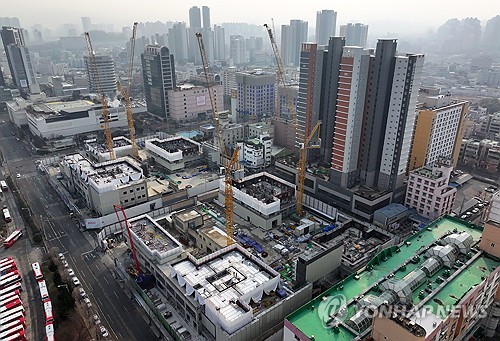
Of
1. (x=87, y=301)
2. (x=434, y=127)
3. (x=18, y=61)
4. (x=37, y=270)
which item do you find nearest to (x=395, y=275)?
(x=87, y=301)

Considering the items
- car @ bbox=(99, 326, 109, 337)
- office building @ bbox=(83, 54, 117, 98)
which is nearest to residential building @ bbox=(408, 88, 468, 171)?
car @ bbox=(99, 326, 109, 337)

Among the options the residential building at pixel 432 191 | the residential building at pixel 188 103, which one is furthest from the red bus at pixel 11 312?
the residential building at pixel 188 103

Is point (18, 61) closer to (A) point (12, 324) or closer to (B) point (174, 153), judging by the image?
(B) point (174, 153)

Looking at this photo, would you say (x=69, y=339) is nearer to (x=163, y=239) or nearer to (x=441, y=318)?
(x=163, y=239)

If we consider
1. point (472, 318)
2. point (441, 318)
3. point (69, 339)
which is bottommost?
point (69, 339)

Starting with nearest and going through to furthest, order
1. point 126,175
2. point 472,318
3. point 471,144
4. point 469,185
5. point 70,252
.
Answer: point 472,318 → point 70,252 → point 126,175 → point 469,185 → point 471,144

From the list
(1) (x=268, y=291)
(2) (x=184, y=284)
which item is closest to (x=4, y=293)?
(2) (x=184, y=284)
